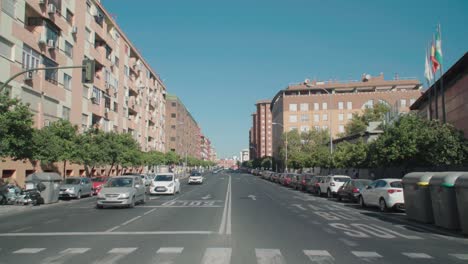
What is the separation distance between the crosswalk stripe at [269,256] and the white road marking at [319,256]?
61 centimetres

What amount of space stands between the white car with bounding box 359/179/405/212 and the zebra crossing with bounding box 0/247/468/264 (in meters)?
9.87

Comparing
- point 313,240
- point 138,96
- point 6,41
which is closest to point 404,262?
point 313,240

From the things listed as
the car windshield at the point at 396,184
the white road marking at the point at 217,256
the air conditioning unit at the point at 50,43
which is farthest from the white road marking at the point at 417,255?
the air conditioning unit at the point at 50,43

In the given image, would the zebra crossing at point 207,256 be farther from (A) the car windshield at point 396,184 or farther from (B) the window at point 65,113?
(B) the window at point 65,113

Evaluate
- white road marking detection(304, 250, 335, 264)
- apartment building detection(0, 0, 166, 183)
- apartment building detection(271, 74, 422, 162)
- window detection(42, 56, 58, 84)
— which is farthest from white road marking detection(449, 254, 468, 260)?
apartment building detection(271, 74, 422, 162)

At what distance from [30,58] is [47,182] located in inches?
490

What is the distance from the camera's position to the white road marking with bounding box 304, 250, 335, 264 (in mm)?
8414

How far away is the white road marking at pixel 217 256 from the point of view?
8.26 metres

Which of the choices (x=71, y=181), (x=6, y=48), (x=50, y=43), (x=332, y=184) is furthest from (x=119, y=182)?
(x=50, y=43)

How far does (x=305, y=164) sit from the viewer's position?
64188 mm

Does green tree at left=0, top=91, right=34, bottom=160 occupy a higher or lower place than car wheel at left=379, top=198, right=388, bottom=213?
higher

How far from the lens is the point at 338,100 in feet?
356

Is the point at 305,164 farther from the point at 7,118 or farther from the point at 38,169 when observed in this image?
the point at 7,118

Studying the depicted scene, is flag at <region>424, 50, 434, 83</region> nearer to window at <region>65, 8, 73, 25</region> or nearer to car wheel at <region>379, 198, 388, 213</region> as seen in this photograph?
car wheel at <region>379, 198, 388, 213</region>
